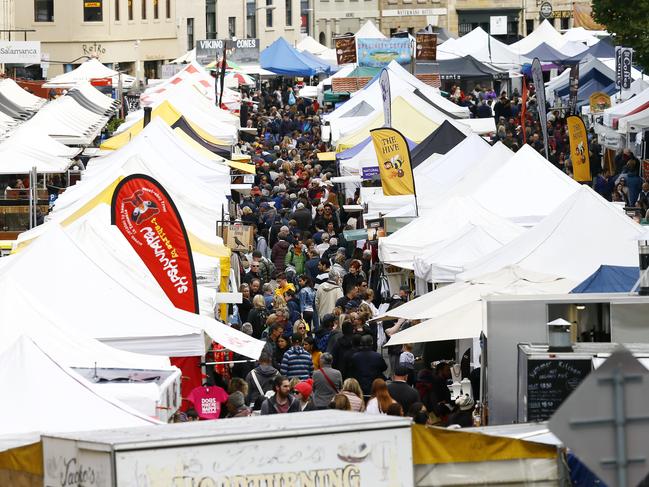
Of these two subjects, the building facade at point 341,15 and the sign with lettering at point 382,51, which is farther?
the building facade at point 341,15

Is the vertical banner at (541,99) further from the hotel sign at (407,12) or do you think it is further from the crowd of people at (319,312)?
the hotel sign at (407,12)

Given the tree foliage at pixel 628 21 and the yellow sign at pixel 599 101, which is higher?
the tree foliage at pixel 628 21

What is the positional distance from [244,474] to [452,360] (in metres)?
9.64

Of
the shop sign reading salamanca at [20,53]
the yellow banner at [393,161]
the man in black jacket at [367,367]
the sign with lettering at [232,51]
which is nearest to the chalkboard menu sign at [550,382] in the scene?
the man in black jacket at [367,367]

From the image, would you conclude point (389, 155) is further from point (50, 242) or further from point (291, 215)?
point (50, 242)

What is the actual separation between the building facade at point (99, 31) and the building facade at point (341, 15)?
65.1 feet

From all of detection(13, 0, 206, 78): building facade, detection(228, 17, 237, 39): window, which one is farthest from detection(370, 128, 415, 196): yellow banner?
detection(228, 17, 237, 39): window

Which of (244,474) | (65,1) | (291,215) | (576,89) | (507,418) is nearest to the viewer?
(244,474)

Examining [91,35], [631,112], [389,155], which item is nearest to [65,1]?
[91,35]

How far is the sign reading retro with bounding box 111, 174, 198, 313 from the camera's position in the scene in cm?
1510

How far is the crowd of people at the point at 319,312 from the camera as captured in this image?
13.2 m

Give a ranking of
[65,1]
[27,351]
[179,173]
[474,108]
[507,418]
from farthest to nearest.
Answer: [65,1], [474,108], [179,173], [507,418], [27,351]

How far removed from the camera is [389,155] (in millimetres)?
24297

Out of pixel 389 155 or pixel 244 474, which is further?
pixel 389 155
